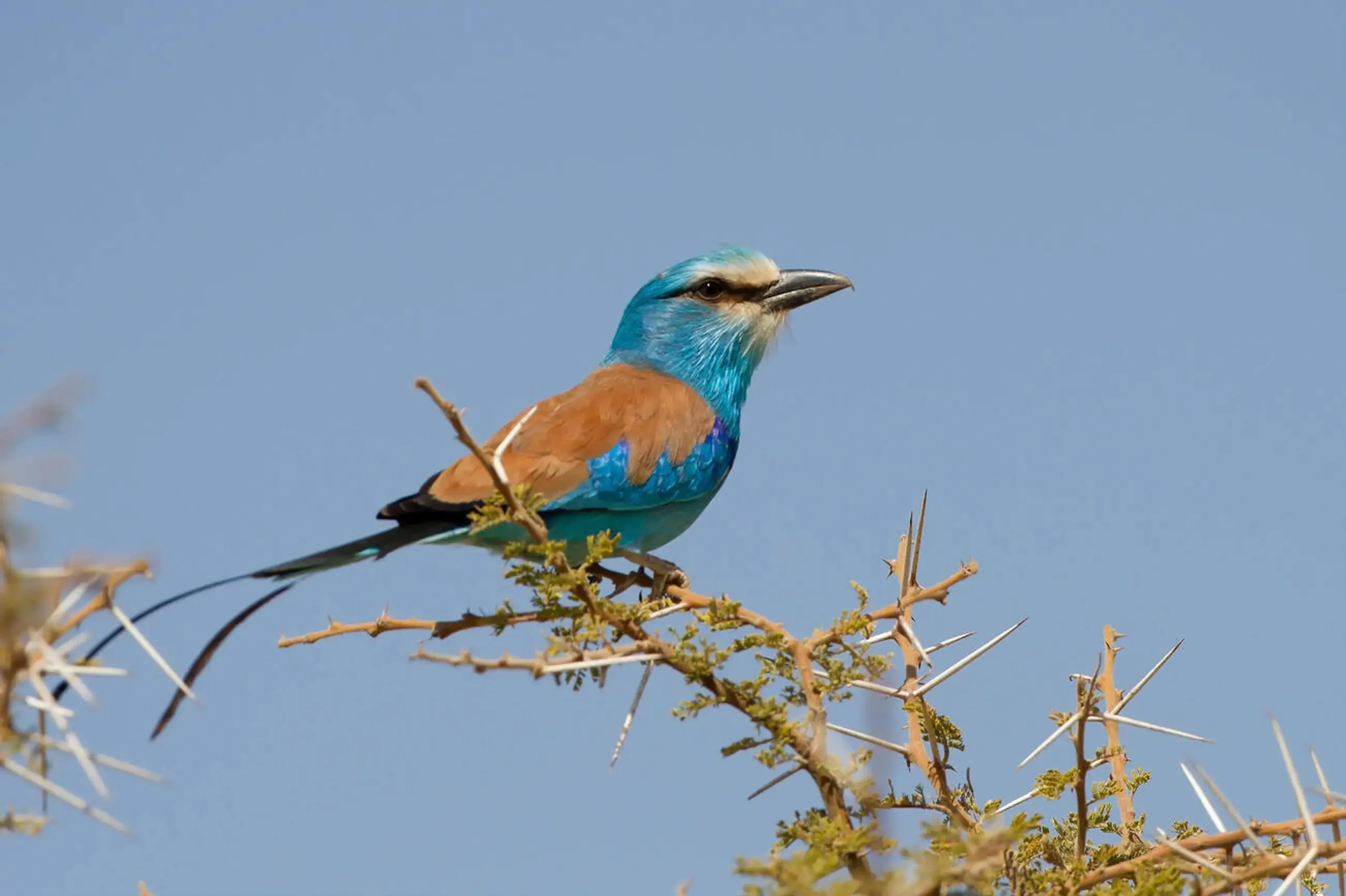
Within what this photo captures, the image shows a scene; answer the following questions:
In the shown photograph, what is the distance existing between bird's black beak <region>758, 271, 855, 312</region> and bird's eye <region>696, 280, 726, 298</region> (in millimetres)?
169

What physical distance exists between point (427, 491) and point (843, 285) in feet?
8.84

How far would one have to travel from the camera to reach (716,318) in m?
5.82

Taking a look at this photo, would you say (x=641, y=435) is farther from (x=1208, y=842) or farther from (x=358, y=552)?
(x=1208, y=842)

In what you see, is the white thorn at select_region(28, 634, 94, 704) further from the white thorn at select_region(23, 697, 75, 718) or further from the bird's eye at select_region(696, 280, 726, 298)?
the bird's eye at select_region(696, 280, 726, 298)

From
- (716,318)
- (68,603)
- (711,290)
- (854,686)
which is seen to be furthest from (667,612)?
(711,290)

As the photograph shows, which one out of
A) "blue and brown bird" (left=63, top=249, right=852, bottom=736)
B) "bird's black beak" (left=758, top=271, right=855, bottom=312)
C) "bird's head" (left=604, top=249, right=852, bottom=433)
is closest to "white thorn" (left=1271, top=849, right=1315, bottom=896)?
"blue and brown bird" (left=63, top=249, right=852, bottom=736)

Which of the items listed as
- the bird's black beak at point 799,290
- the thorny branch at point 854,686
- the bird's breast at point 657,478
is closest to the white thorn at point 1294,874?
the thorny branch at point 854,686

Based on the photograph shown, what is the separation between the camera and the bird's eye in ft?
19.3

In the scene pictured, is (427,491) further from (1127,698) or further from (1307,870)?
(1307,870)

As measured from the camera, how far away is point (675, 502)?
491 centimetres

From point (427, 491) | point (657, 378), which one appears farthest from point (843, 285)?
point (427, 491)

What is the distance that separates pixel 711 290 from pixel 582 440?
5.24 ft

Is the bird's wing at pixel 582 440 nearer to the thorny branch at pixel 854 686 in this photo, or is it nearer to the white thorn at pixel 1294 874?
the thorny branch at pixel 854 686

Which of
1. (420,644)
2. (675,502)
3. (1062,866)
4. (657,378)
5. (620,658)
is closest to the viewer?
(420,644)
